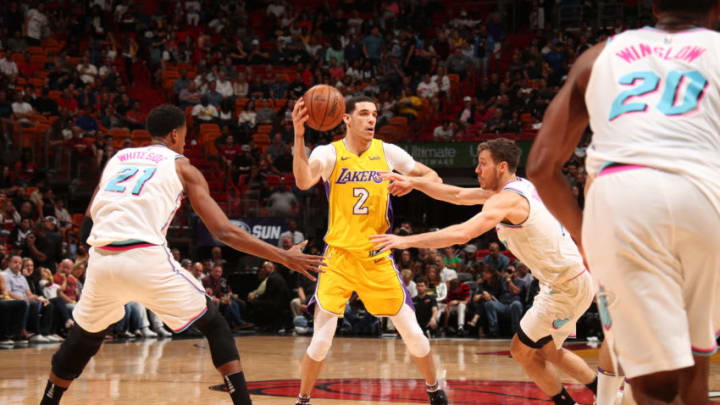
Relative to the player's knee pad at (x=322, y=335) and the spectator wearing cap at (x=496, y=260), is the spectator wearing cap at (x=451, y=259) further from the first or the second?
the player's knee pad at (x=322, y=335)

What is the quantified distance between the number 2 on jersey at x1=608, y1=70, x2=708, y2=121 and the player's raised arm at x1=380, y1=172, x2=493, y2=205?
3261 mm

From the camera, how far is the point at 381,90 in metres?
19.8

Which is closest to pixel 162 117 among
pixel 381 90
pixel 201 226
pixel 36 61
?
pixel 201 226

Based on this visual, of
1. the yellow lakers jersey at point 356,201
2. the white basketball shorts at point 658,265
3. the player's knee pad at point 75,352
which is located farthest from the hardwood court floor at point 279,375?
the white basketball shorts at point 658,265

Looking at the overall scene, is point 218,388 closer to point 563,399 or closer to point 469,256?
point 563,399

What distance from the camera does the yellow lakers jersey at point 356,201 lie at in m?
6.11

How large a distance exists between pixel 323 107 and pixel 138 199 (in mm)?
2087

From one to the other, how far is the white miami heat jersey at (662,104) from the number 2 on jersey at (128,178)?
9.30 ft

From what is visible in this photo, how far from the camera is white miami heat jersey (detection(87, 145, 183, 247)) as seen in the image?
4.61 meters

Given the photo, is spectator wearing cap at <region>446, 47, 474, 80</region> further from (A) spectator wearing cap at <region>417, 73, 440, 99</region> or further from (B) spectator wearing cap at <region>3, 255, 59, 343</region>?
(B) spectator wearing cap at <region>3, 255, 59, 343</region>

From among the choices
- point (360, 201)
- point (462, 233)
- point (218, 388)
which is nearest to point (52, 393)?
point (360, 201)

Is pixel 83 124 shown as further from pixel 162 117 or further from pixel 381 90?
pixel 162 117

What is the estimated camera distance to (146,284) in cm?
450

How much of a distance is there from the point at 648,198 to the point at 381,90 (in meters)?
17.6
